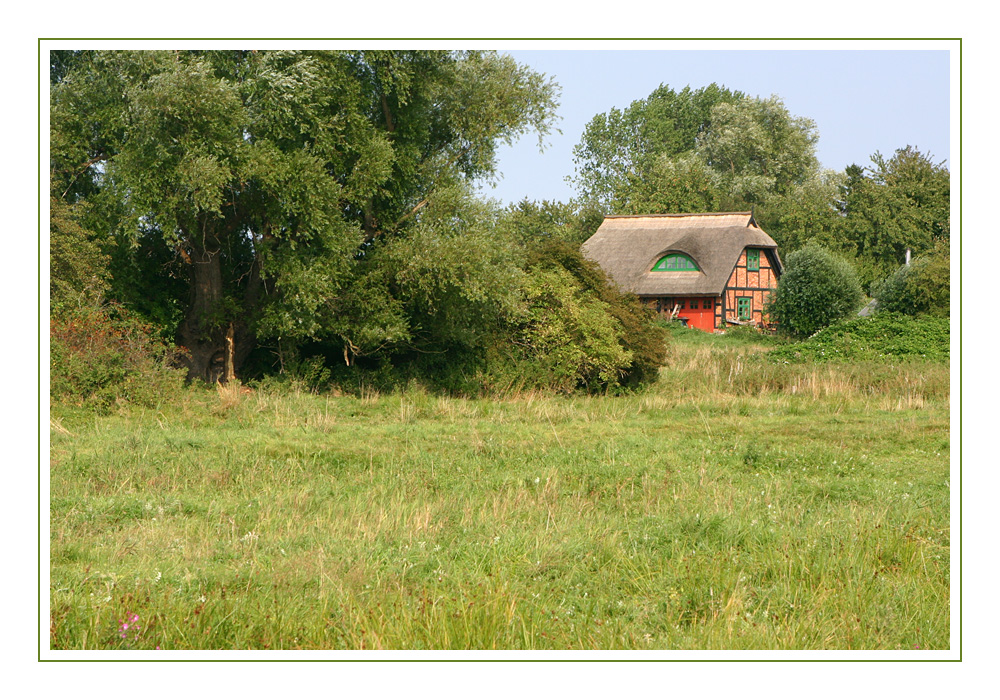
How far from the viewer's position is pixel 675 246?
34625mm

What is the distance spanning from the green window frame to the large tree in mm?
19531

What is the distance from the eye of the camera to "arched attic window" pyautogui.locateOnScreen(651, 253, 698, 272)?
112ft

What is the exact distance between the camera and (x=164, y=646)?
4891 mm

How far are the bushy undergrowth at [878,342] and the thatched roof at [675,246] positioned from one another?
10031mm

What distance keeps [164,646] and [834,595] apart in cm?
442

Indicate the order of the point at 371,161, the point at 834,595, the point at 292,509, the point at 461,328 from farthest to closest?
the point at 461,328, the point at 371,161, the point at 292,509, the point at 834,595

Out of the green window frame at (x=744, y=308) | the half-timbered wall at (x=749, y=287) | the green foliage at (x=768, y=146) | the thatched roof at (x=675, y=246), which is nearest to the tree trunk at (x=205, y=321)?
the thatched roof at (x=675, y=246)

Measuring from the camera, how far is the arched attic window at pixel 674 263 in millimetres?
34281

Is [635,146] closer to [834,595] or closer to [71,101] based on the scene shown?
[71,101]

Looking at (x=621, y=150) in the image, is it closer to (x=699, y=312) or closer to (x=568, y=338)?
(x=699, y=312)

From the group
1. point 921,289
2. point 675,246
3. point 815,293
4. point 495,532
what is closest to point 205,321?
point 495,532

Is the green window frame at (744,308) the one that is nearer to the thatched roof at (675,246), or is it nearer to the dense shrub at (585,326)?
the thatched roof at (675,246)
